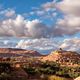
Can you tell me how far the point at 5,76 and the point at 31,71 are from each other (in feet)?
52.5

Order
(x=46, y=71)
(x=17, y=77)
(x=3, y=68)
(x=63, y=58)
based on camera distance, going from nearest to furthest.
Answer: (x=17, y=77) → (x=3, y=68) → (x=46, y=71) → (x=63, y=58)

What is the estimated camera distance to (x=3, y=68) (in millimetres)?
65625

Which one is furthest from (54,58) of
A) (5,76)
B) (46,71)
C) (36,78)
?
(5,76)

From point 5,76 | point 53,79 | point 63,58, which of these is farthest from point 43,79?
point 63,58

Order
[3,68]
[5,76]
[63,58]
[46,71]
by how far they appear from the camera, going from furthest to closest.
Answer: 1. [63,58]
2. [46,71]
3. [3,68]
4. [5,76]

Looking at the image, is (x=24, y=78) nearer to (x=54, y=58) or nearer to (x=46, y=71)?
(x=46, y=71)

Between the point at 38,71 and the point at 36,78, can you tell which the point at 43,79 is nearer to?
the point at 36,78

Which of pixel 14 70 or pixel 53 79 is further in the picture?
pixel 14 70

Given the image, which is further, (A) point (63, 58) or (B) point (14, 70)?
(A) point (63, 58)

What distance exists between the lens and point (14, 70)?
67000mm

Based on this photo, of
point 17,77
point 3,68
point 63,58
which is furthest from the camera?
point 63,58

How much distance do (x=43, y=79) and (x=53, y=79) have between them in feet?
10.2

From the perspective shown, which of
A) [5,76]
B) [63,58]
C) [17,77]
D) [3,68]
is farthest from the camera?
[63,58]

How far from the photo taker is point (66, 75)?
6906 cm
